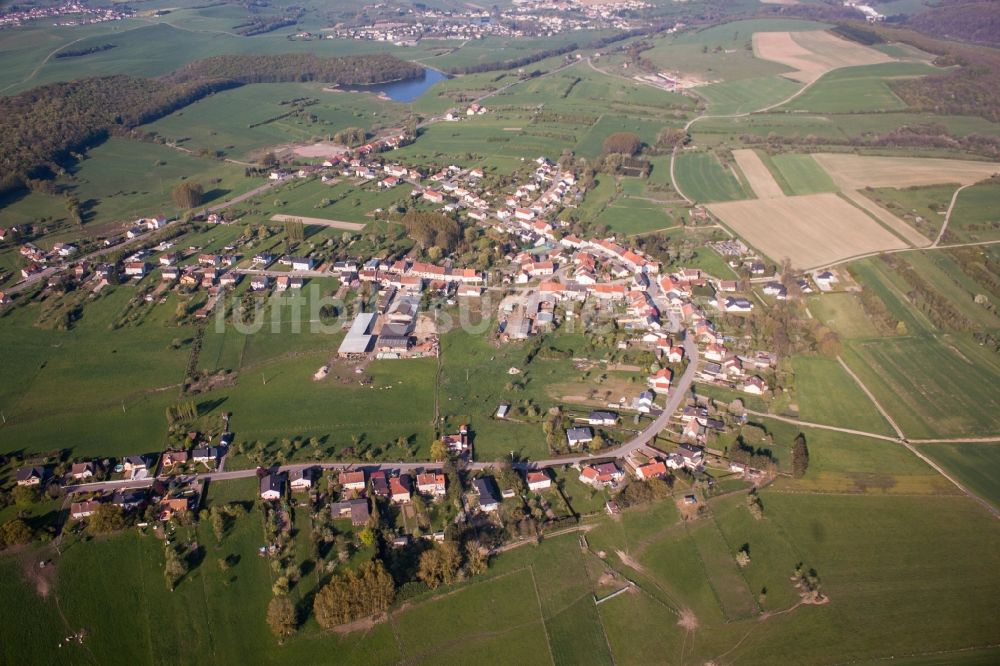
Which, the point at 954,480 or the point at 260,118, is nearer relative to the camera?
the point at 954,480

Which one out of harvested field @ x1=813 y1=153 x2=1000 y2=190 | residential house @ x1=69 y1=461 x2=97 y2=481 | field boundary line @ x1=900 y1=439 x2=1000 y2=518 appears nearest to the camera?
field boundary line @ x1=900 y1=439 x2=1000 y2=518

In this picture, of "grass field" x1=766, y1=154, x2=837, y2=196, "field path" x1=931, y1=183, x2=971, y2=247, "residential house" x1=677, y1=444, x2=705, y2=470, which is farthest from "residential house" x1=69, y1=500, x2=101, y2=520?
"field path" x1=931, y1=183, x2=971, y2=247

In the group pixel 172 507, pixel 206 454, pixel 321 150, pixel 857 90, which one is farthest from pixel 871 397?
pixel 857 90

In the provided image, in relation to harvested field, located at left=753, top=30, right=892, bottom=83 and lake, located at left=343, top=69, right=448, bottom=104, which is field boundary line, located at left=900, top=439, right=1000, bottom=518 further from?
harvested field, located at left=753, top=30, right=892, bottom=83

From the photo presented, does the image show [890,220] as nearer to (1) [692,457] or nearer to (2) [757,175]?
(2) [757,175]

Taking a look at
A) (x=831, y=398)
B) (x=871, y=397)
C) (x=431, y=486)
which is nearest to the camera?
(x=431, y=486)

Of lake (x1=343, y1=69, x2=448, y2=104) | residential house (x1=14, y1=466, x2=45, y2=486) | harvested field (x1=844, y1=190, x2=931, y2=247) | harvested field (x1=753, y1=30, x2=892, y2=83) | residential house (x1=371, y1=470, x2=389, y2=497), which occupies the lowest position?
residential house (x1=371, y1=470, x2=389, y2=497)
